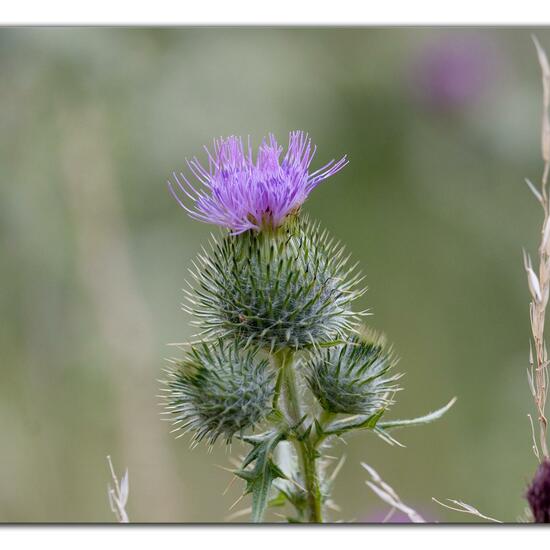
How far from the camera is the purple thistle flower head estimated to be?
2.86 metres

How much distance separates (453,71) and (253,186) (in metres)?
2.44

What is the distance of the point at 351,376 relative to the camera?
2.72m

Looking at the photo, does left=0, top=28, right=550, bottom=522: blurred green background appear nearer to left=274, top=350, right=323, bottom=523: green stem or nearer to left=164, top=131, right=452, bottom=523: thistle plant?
left=164, top=131, right=452, bottom=523: thistle plant

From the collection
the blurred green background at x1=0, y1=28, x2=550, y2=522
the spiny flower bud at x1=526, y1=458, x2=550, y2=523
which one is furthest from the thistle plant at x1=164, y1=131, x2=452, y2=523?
the blurred green background at x1=0, y1=28, x2=550, y2=522

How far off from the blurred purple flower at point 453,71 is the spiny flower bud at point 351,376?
2.08 metres

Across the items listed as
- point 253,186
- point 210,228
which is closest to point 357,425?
point 253,186

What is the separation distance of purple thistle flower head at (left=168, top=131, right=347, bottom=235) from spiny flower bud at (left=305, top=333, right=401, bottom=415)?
50cm

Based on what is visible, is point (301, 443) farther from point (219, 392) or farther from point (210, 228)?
point (210, 228)

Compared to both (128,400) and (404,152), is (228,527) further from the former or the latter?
(404,152)

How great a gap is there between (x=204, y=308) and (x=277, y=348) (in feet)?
1.12

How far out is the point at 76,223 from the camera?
188 inches
